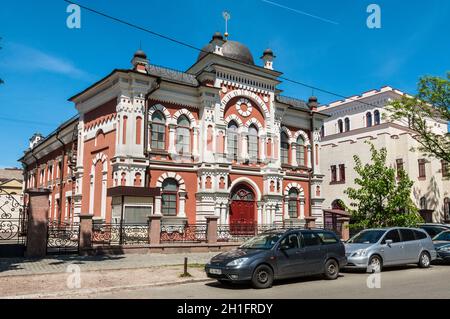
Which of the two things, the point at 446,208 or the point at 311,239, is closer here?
the point at 311,239

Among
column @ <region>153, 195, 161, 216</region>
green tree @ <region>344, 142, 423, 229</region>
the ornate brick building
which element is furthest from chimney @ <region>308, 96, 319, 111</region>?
column @ <region>153, 195, 161, 216</region>

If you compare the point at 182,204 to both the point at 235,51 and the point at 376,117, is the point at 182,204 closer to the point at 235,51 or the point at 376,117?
the point at 235,51

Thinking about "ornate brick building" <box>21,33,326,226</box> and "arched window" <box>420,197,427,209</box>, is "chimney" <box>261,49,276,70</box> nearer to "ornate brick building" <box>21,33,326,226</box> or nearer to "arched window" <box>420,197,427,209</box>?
"ornate brick building" <box>21,33,326,226</box>

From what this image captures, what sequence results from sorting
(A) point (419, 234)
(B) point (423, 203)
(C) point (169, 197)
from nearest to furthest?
(A) point (419, 234), (C) point (169, 197), (B) point (423, 203)

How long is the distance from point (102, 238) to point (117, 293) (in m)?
9.73

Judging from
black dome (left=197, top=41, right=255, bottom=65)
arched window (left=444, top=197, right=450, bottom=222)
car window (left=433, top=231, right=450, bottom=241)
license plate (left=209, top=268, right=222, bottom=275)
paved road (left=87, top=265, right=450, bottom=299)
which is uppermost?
black dome (left=197, top=41, right=255, bottom=65)

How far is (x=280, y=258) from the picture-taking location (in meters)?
11.7

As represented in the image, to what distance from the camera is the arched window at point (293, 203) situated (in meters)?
30.8

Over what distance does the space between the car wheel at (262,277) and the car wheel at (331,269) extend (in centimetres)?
230

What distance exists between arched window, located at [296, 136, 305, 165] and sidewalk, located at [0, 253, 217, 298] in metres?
16.6

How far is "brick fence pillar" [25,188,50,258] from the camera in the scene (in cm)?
1667

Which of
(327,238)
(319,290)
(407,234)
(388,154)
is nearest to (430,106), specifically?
A: (388,154)

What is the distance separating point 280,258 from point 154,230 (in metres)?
9.31

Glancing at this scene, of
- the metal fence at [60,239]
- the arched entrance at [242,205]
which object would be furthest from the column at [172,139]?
the metal fence at [60,239]
